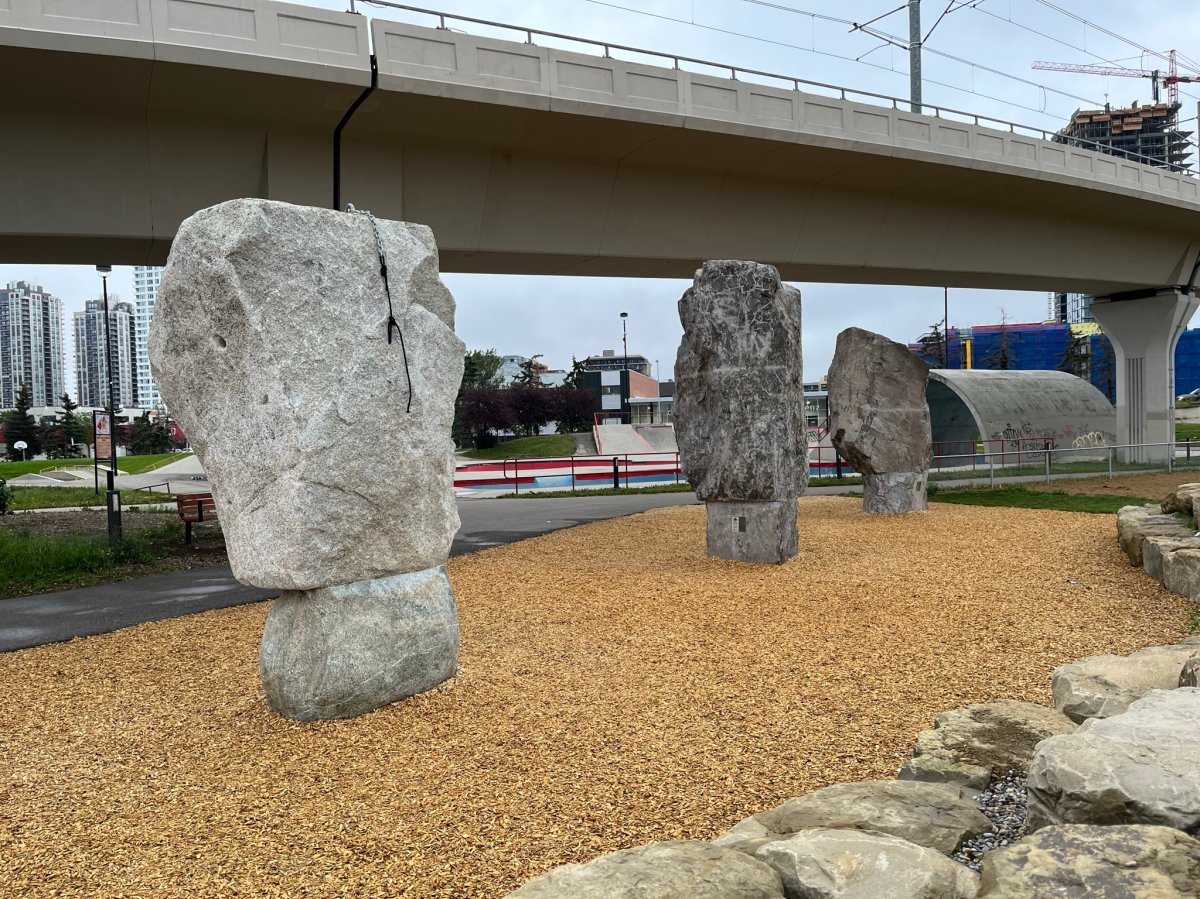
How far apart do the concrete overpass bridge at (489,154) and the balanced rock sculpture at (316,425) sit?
21.8 ft

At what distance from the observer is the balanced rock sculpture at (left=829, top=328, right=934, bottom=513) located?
1339 centimetres

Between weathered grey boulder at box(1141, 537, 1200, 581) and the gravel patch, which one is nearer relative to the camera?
the gravel patch

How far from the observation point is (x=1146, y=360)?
2467 cm

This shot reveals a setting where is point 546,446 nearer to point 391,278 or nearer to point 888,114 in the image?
point 888,114

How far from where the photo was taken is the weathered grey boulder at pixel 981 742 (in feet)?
11.5

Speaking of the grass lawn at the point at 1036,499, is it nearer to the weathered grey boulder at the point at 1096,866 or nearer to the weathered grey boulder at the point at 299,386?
the weathered grey boulder at the point at 299,386

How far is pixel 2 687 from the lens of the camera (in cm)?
570

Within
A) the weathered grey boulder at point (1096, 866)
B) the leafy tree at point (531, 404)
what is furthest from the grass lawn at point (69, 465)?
the weathered grey boulder at point (1096, 866)

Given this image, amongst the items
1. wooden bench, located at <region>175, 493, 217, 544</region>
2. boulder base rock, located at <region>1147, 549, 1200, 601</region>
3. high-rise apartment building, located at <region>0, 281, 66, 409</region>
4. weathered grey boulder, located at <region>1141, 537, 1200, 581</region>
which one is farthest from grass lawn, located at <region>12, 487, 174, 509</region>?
high-rise apartment building, located at <region>0, 281, 66, 409</region>

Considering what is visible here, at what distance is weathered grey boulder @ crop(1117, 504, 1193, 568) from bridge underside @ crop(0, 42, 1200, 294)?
25.7ft

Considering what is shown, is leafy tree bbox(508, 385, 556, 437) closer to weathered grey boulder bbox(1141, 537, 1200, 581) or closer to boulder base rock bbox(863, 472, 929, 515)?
boulder base rock bbox(863, 472, 929, 515)

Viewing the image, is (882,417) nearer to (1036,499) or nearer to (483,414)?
(1036,499)

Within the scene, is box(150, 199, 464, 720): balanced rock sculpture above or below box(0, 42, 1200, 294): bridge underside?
below

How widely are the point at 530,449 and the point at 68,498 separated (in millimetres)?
27035
